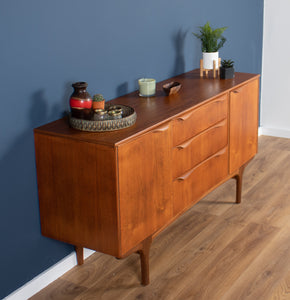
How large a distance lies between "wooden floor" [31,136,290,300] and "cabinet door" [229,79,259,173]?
13.0 inches

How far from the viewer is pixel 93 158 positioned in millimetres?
2170

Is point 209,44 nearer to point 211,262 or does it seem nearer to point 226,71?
point 226,71

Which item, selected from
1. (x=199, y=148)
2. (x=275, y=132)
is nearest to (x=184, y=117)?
(x=199, y=148)

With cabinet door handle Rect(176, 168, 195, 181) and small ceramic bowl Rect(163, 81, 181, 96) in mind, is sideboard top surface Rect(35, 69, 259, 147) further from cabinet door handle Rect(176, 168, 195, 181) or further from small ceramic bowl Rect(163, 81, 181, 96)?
cabinet door handle Rect(176, 168, 195, 181)

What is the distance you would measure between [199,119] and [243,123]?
0.61 m

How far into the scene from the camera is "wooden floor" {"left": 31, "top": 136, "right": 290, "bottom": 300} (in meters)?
2.48

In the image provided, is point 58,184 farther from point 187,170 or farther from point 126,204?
point 187,170

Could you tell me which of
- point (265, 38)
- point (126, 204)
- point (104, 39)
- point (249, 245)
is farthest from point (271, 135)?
point (126, 204)

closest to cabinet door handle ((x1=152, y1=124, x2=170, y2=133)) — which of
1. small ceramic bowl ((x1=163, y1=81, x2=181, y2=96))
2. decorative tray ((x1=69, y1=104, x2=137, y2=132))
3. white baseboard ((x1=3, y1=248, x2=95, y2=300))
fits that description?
decorative tray ((x1=69, y1=104, x2=137, y2=132))

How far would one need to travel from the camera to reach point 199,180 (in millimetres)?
2816

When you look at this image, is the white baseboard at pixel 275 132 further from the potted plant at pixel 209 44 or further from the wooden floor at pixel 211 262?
the potted plant at pixel 209 44

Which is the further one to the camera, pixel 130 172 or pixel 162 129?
pixel 162 129

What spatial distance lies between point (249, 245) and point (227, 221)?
→ 32 cm

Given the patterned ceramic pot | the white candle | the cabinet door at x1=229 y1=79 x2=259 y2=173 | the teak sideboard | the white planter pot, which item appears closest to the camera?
the teak sideboard
